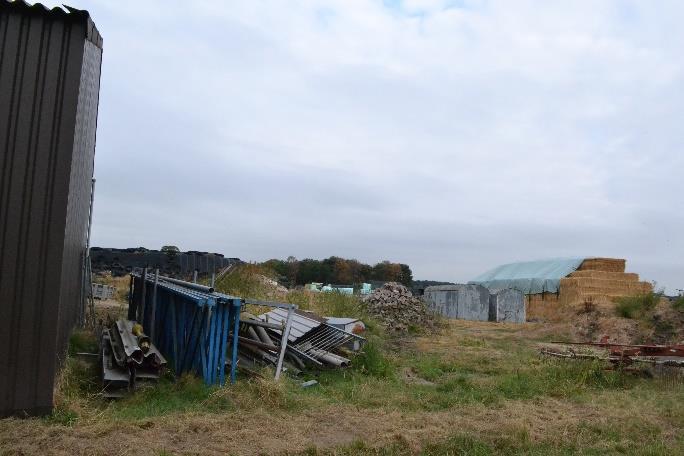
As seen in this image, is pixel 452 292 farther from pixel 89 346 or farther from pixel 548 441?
pixel 548 441

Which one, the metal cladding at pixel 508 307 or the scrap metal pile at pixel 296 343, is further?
the metal cladding at pixel 508 307

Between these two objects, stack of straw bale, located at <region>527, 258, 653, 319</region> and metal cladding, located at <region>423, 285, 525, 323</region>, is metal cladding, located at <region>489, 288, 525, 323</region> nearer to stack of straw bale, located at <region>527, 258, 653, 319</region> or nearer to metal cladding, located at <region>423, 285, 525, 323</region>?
metal cladding, located at <region>423, 285, 525, 323</region>

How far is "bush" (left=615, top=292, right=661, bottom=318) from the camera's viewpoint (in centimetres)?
2238

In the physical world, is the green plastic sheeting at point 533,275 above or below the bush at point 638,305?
above

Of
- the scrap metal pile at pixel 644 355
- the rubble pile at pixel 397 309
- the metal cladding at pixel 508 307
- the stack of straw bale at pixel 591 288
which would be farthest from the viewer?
the metal cladding at pixel 508 307

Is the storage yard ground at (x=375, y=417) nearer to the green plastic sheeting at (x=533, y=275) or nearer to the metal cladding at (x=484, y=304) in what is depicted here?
the metal cladding at (x=484, y=304)

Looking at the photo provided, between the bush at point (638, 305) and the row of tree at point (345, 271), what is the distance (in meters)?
32.6

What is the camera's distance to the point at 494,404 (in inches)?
316

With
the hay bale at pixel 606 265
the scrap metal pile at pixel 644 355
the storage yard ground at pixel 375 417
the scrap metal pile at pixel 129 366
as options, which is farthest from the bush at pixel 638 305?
the scrap metal pile at pixel 129 366

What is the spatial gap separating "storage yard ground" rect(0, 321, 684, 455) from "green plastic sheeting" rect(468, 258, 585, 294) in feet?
76.7

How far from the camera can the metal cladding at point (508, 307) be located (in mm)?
29906

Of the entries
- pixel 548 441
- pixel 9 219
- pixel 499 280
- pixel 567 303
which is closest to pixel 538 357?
pixel 548 441

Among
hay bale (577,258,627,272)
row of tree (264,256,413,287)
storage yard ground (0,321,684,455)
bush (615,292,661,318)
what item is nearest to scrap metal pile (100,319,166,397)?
storage yard ground (0,321,684,455)

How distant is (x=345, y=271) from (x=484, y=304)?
32.1 metres
